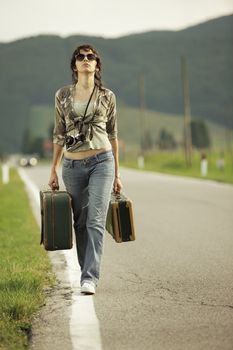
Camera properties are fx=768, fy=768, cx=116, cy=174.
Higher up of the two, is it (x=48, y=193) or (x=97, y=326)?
(x=48, y=193)

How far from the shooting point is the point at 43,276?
691 cm

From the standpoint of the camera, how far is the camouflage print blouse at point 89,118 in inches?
243

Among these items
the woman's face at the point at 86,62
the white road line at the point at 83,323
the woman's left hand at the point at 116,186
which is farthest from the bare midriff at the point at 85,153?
the white road line at the point at 83,323

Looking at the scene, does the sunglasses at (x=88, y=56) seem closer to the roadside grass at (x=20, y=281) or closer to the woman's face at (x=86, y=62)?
the woman's face at (x=86, y=62)

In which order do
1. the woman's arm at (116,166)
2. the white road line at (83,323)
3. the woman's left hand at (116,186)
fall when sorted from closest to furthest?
the white road line at (83,323) < the woman's arm at (116,166) < the woman's left hand at (116,186)

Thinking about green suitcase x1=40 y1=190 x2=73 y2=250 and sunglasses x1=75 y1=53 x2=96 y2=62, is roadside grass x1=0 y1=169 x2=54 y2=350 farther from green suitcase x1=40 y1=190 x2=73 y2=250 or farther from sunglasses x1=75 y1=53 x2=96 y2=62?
sunglasses x1=75 y1=53 x2=96 y2=62

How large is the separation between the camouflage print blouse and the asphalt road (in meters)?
1.24

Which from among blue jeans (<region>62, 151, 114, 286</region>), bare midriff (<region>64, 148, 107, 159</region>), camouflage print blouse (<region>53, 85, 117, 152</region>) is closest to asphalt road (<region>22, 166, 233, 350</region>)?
blue jeans (<region>62, 151, 114, 286</region>)

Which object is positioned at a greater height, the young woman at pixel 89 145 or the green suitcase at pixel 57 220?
the young woman at pixel 89 145

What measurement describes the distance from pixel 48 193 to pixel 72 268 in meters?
1.61

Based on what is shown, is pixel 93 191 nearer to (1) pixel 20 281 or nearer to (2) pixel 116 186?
(2) pixel 116 186

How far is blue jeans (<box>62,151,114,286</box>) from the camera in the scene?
619cm

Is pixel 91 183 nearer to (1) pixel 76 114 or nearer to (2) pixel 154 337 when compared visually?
(1) pixel 76 114

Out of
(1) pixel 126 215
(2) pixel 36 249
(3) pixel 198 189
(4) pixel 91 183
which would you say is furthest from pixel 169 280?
(3) pixel 198 189
